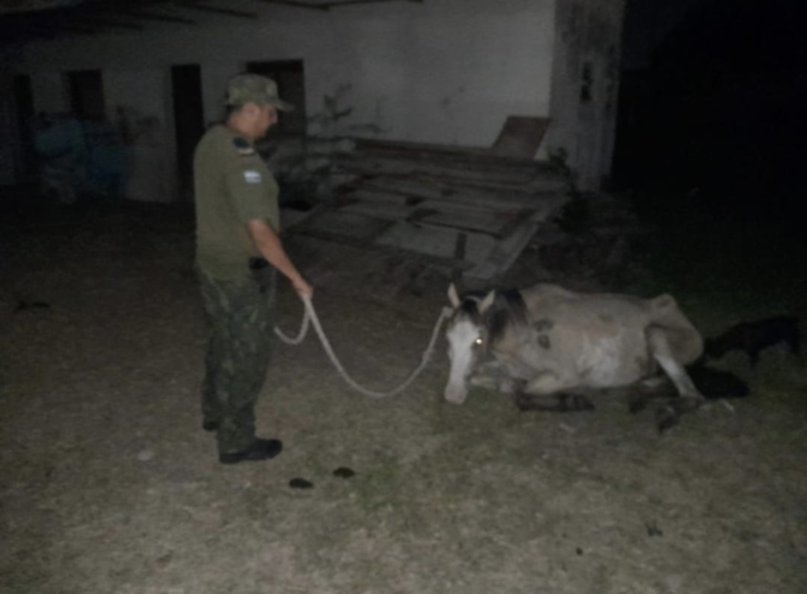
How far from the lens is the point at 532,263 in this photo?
9.56 meters

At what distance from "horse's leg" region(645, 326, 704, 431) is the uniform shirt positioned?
3.51 m

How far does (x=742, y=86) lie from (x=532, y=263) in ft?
39.1

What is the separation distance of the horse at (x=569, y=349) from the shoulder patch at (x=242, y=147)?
7.30 feet

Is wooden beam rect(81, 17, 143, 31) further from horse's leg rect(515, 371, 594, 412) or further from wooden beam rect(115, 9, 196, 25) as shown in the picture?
horse's leg rect(515, 371, 594, 412)

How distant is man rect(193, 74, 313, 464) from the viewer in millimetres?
3959

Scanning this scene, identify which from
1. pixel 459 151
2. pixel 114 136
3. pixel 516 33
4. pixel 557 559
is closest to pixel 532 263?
pixel 459 151

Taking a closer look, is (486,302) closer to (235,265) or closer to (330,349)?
(330,349)

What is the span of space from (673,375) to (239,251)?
385 centimetres

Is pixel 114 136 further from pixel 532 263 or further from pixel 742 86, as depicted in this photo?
pixel 742 86

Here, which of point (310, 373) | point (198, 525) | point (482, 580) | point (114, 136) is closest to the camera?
point (482, 580)

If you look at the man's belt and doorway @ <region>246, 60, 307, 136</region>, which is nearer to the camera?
the man's belt

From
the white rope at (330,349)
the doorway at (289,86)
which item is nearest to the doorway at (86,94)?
the doorway at (289,86)

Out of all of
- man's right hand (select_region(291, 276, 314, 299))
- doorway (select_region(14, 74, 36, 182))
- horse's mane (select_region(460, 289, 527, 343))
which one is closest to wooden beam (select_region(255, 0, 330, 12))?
horse's mane (select_region(460, 289, 527, 343))

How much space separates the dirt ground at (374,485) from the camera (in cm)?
366
